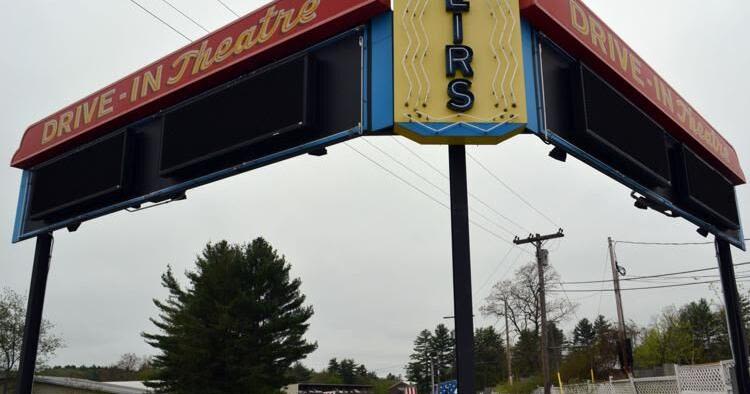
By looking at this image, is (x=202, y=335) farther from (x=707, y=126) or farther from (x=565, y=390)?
(x=707, y=126)

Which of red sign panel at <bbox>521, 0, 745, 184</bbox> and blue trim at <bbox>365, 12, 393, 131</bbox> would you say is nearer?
blue trim at <bbox>365, 12, 393, 131</bbox>

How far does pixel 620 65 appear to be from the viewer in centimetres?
883

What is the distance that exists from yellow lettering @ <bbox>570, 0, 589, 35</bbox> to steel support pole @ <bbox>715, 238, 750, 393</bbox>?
5893 mm

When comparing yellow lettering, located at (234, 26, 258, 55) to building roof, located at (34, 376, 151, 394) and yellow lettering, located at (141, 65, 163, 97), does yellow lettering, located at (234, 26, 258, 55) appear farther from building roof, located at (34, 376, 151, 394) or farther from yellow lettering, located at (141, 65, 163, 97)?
building roof, located at (34, 376, 151, 394)

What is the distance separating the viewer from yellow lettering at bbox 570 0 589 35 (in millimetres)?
8133

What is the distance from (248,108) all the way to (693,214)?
7.14 meters

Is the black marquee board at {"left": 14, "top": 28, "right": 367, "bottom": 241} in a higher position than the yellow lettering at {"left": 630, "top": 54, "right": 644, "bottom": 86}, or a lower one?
lower

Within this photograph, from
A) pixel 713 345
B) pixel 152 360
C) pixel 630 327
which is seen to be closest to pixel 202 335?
pixel 152 360

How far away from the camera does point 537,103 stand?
23.8ft

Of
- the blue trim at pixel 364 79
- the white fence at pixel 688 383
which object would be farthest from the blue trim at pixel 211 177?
the white fence at pixel 688 383

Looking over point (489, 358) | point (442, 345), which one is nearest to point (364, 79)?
point (489, 358)

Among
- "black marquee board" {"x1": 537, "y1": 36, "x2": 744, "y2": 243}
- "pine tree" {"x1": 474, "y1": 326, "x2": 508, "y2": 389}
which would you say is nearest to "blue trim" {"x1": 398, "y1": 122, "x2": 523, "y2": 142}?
"black marquee board" {"x1": 537, "y1": 36, "x2": 744, "y2": 243}

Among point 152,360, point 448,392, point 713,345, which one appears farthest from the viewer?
point 713,345

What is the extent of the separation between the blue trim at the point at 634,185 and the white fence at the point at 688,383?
434 centimetres
